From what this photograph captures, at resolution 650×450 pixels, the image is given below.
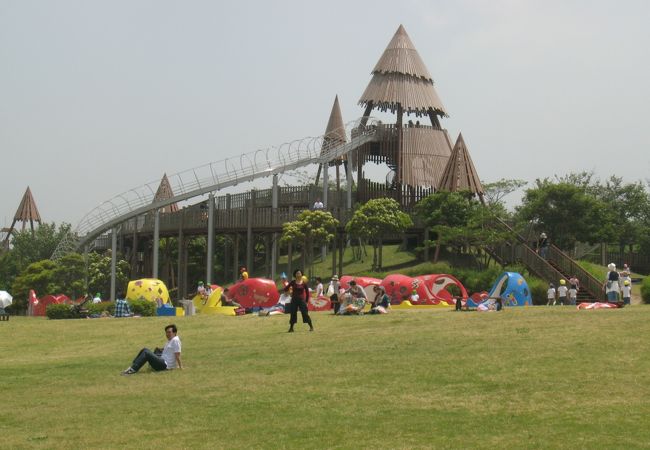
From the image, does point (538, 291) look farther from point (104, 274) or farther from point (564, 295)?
point (104, 274)

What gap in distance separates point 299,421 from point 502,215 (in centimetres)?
4899

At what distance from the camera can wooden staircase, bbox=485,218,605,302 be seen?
46.4 meters

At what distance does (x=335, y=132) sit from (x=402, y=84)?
5.51 metres

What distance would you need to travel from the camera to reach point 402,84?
224ft

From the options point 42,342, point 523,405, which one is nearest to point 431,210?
point 42,342

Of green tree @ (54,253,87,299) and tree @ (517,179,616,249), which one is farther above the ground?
tree @ (517,179,616,249)

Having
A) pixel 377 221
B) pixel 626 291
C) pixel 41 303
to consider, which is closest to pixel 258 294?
pixel 626 291

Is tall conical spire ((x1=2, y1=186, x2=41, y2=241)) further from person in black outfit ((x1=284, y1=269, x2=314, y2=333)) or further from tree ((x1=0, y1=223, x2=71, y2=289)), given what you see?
person in black outfit ((x1=284, y1=269, x2=314, y2=333))

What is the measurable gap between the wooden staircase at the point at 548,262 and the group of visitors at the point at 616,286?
805 centimetres

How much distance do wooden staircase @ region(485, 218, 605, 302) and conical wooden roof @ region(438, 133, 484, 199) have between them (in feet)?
19.6

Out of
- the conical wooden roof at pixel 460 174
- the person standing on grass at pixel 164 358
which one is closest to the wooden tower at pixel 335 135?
the conical wooden roof at pixel 460 174

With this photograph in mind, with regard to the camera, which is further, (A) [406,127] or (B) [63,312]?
(A) [406,127]

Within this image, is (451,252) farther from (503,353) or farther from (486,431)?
(486,431)

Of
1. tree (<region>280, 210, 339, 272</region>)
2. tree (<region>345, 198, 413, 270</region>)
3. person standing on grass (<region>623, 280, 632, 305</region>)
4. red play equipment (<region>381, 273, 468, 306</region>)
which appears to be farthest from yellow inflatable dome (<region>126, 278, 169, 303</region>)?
person standing on grass (<region>623, 280, 632, 305</region>)
